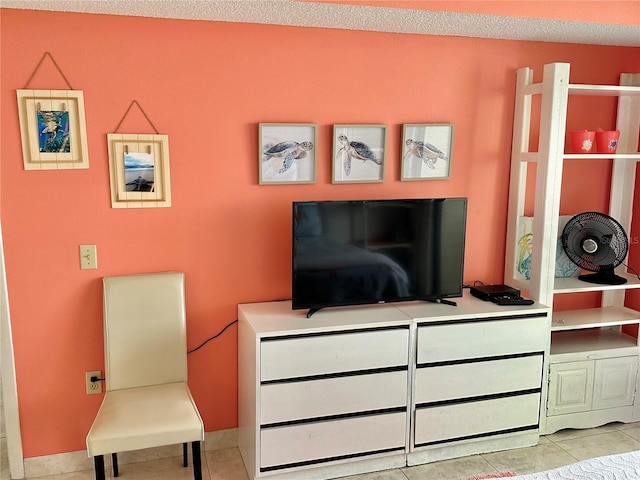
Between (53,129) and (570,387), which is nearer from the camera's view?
(53,129)

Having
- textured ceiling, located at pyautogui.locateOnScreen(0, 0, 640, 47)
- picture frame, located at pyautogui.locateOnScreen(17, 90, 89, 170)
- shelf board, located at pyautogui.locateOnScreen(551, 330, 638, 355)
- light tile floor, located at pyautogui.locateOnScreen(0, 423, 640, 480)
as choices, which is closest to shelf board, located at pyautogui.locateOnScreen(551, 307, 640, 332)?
shelf board, located at pyautogui.locateOnScreen(551, 330, 638, 355)

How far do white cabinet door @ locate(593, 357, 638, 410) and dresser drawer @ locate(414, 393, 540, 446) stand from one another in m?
0.47

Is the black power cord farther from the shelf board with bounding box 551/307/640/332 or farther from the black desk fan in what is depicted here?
the black desk fan

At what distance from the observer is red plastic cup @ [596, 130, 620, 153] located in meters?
3.31

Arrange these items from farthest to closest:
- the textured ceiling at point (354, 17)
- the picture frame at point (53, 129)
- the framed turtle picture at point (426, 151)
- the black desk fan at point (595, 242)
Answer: the black desk fan at point (595, 242)
the framed turtle picture at point (426, 151)
the picture frame at point (53, 129)
the textured ceiling at point (354, 17)

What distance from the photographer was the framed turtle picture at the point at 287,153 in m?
3.05

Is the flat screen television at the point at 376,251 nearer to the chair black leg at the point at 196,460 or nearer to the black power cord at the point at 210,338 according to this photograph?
the black power cord at the point at 210,338

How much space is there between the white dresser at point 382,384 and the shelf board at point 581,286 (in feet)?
0.87

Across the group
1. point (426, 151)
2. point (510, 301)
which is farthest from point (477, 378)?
point (426, 151)

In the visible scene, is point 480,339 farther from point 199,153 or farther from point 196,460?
point 199,153

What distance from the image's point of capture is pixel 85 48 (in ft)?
9.03

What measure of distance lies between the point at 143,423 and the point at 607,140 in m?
2.78

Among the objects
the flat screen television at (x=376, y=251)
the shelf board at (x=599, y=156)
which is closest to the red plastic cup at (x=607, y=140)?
the shelf board at (x=599, y=156)

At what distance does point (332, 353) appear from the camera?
285 centimetres
